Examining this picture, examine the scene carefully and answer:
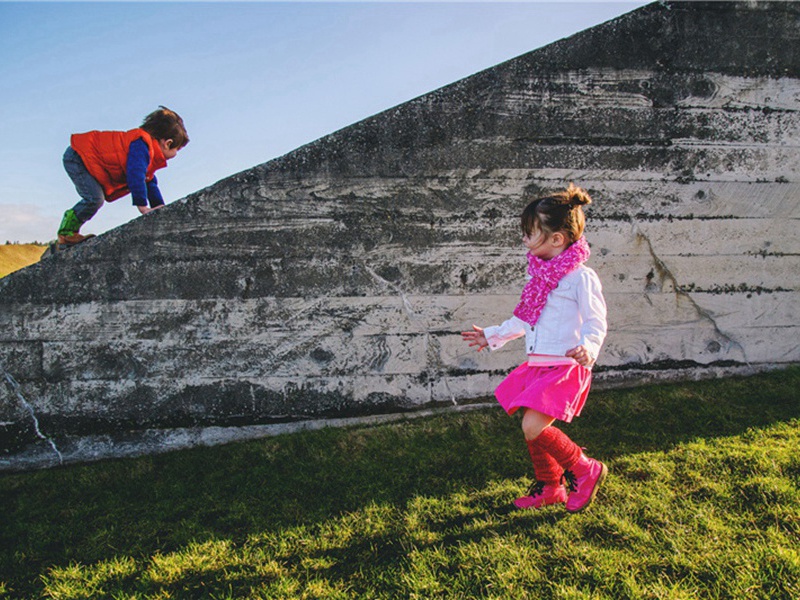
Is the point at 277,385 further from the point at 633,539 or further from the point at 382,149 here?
the point at 633,539

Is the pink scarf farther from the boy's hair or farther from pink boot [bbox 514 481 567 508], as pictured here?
the boy's hair

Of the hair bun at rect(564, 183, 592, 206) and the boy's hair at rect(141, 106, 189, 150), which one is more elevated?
the boy's hair at rect(141, 106, 189, 150)

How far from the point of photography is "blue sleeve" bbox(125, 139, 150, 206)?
4035mm

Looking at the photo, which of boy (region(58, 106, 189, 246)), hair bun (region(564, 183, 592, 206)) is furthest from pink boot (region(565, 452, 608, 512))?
boy (region(58, 106, 189, 246))

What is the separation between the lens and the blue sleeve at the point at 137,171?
13.2 feet

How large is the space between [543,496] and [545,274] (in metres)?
1.16

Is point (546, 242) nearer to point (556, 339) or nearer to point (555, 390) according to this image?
point (556, 339)

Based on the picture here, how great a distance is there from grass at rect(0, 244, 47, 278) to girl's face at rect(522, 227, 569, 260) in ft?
45.7

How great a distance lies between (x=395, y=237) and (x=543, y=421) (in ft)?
5.76

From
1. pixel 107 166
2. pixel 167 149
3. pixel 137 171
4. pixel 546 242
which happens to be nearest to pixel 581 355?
pixel 546 242

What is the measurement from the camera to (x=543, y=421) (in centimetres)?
272

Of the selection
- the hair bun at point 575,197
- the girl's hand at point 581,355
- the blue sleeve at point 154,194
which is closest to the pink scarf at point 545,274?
the hair bun at point 575,197

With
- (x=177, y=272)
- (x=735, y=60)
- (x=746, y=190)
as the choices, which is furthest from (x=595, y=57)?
(x=177, y=272)

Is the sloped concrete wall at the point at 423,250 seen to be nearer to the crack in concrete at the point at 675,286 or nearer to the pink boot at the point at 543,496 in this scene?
the crack in concrete at the point at 675,286
